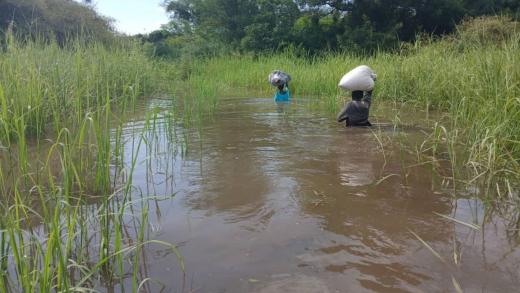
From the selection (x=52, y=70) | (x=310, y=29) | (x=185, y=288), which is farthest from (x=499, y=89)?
(x=310, y=29)

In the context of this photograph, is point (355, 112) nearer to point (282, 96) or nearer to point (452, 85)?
point (452, 85)

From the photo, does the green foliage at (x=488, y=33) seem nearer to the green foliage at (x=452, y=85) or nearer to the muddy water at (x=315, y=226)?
the green foliage at (x=452, y=85)

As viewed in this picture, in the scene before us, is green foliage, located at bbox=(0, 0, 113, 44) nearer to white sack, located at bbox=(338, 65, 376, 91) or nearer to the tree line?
the tree line

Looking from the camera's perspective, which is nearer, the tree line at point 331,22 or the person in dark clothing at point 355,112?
the person in dark clothing at point 355,112

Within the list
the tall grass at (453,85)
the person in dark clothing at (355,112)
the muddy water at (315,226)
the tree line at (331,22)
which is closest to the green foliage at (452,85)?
the tall grass at (453,85)

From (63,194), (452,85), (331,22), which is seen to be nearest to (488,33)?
(452,85)

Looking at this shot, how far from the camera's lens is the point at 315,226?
7.72ft

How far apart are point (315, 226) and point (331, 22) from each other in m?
19.0

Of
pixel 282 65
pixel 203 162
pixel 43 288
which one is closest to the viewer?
pixel 43 288

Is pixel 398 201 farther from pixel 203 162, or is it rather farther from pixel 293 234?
pixel 203 162

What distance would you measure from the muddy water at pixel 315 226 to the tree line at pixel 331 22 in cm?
1526

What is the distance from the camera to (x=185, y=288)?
1.76 metres

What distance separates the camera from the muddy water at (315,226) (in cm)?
182

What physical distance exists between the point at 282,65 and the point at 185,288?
9830 millimetres
